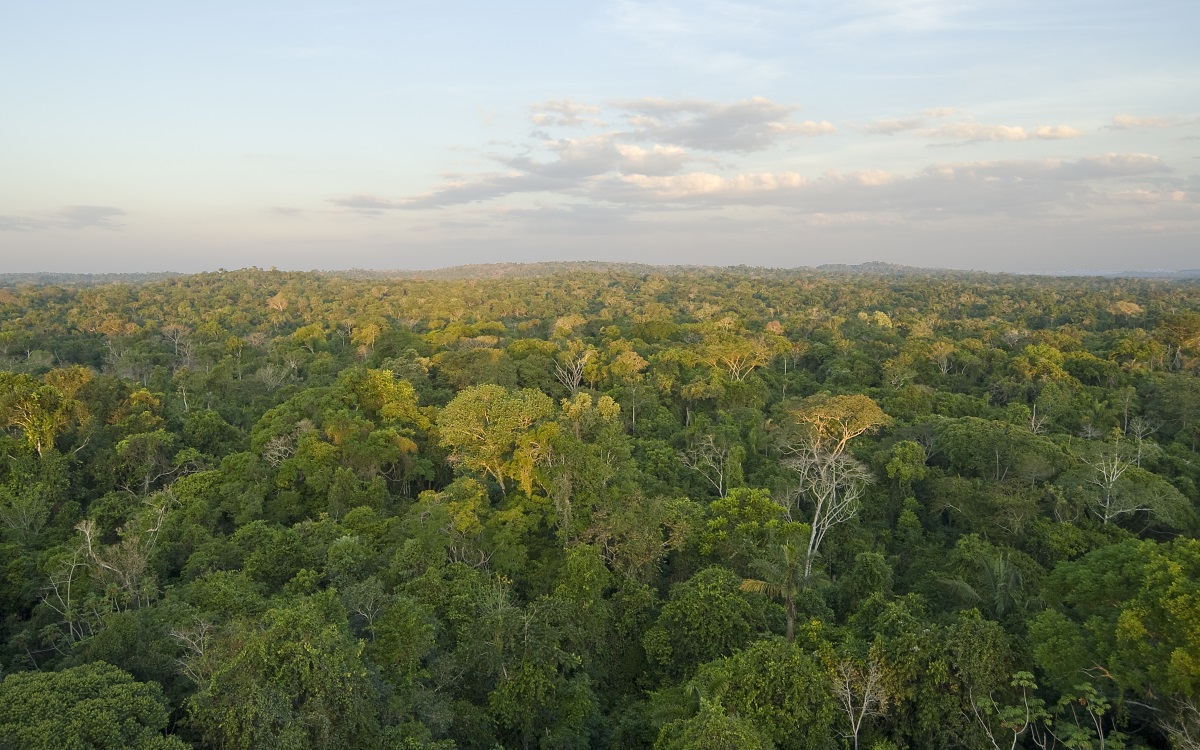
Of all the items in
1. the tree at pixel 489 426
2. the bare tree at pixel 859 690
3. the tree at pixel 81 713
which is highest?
the tree at pixel 489 426

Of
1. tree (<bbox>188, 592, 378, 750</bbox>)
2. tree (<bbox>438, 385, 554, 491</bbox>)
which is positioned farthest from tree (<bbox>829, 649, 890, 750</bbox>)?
tree (<bbox>438, 385, 554, 491</bbox>)

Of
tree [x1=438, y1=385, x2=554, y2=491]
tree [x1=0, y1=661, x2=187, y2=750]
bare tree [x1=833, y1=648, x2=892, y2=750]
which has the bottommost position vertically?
bare tree [x1=833, y1=648, x2=892, y2=750]

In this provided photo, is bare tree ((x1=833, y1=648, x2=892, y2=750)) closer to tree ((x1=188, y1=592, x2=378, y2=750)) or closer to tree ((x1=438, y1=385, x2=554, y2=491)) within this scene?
tree ((x1=188, y1=592, x2=378, y2=750))

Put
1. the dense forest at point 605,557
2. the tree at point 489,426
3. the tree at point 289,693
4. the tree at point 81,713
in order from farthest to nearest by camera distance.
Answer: the tree at point 489,426 < the dense forest at point 605,557 < the tree at point 289,693 < the tree at point 81,713

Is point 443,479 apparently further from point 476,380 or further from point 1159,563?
point 1159,563

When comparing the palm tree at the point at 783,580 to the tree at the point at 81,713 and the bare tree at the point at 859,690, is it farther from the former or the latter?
the tree at the point at 81,713

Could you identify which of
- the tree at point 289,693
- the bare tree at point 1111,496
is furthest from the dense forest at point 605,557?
the bare tree at point 1111,496

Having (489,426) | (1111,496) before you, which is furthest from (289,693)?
(1111,496)

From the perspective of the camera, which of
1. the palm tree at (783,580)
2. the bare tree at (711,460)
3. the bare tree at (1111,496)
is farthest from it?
the bare tree at (711,460)

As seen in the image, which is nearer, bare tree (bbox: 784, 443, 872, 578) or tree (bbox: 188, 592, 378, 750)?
tree (bbox: 188, 592, 378, 750)

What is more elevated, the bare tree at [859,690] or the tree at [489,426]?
the tree at [489,426]

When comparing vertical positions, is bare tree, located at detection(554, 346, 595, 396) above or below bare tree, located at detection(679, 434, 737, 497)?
above
